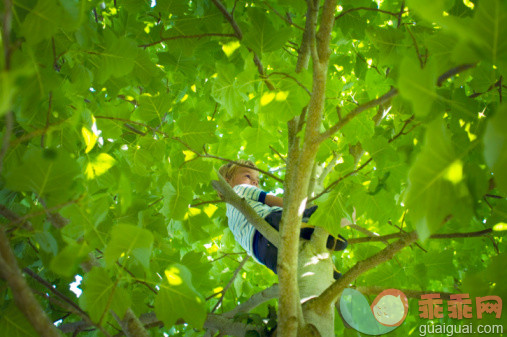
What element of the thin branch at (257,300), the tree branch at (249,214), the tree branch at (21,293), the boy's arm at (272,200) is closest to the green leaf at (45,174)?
the tree branch at (21,293)

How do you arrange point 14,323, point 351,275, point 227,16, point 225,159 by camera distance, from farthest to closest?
point 225,159 → point 227,16 → point 351,275 → point 14,323

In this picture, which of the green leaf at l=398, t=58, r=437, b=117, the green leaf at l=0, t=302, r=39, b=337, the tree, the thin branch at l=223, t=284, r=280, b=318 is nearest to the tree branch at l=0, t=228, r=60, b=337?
the tree

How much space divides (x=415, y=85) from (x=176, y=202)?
1058mm

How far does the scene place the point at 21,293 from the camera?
68cm

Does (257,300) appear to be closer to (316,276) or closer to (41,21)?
(316,276)

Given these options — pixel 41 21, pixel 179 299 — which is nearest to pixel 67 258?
pixel 179 299

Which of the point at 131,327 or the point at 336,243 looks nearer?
the point at 131,327

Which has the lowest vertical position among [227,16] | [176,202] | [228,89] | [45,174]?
[45,174]

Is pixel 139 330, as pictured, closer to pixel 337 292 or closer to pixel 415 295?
pixel 337 292

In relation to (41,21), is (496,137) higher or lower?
lower

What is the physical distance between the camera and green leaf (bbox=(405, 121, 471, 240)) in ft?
2.04

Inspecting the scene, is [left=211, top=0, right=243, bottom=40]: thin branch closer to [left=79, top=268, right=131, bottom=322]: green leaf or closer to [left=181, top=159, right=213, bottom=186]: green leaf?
[left=181, top=159, right=213, bottom=186]: green leaf

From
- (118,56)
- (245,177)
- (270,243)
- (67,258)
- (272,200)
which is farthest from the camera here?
(245,177)

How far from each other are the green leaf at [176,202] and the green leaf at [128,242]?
67 centimetres
